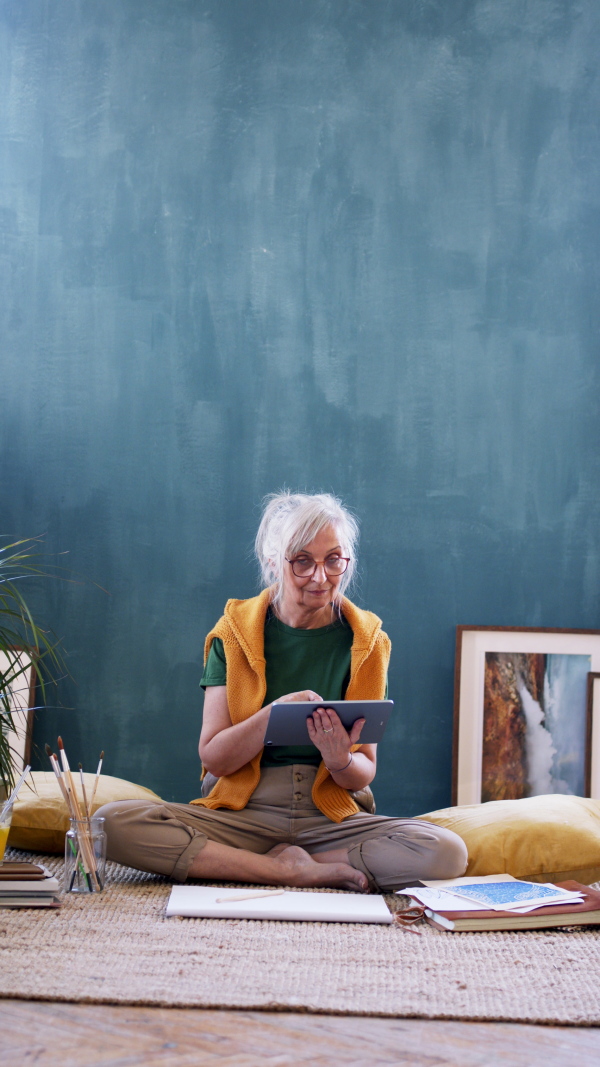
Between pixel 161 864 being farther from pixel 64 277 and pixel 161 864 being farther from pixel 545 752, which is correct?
pixel 64 277

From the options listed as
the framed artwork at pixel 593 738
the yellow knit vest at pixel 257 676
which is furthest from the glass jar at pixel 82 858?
the framed artwork at pixel 593 738

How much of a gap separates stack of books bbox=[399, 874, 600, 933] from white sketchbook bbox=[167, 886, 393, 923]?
12cm

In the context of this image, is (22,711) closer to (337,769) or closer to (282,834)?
(282,834)

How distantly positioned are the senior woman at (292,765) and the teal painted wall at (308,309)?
85 centimetres

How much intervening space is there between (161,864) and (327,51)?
3031 millimetres

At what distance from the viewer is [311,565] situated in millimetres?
2531

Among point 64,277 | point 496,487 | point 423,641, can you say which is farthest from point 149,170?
point 423,641

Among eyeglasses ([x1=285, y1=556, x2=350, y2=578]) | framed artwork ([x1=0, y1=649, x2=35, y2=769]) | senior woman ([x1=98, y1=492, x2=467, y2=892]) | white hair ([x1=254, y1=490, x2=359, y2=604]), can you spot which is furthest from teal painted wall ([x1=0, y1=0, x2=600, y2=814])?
eyeglasses ([x1=285, y1=556, x2=350, y2=578])

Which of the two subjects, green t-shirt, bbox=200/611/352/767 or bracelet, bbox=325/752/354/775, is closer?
bracelet, bbox=325/752/354/775

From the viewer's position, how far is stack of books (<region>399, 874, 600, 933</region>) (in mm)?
2068

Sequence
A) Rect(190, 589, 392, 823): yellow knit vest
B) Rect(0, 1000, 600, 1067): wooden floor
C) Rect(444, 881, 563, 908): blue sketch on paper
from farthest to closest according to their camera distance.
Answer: Rect(190, 589, 392, 823): yellow knit vest, Rect(444, 881, 563, 908): blue sketch on paper, Rect(0, 1000, 600, 1067): wooden floor

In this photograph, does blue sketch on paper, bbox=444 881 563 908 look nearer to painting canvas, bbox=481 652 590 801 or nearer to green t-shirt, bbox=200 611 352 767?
green t-shirt, bbox=200 611 352 767

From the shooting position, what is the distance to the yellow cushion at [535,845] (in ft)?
8.17

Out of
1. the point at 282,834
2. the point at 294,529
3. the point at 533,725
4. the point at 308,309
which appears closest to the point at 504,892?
the point at 282,834
